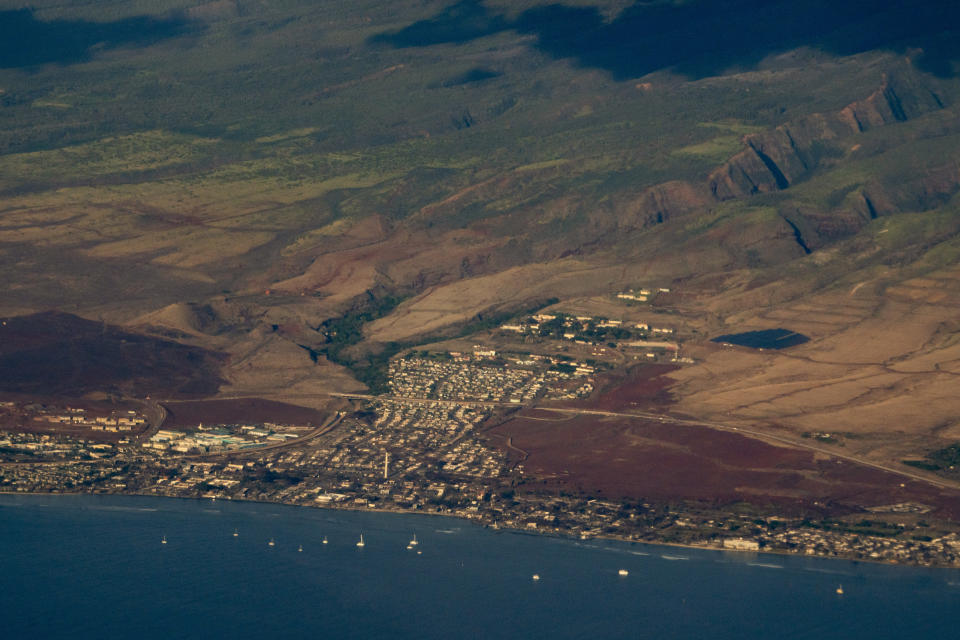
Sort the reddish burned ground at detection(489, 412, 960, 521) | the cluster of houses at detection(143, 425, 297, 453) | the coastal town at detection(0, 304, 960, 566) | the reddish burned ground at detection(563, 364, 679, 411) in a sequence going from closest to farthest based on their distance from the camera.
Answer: the coastal town at detection(0, 304, 960, 566) < the reddish burned ground at detection(489, 412, 960, 521) < the cluster of houses at detection(143, 425, 297, 453) < the reddish burned ground at detection(563, 364, 679, 411)

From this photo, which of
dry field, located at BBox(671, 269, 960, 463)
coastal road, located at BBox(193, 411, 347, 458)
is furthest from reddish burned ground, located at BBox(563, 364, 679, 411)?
coastal road, located at BBox(193, 411, 347, 458)

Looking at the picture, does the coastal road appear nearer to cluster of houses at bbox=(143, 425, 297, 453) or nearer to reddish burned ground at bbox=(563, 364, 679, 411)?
cluster of houses at bbox=(143, 425, 297, 453)

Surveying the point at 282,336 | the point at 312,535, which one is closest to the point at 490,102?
the point at 282,336

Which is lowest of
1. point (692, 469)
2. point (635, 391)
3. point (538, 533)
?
point (635, 391)

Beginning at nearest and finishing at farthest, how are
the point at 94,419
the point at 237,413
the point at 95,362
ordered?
1. the point at 94,419
2. the point at 237,413
3. the point at 95,362

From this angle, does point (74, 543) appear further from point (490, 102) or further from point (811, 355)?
point (490, 102)

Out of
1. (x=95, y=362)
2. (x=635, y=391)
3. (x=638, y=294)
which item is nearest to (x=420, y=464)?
(x=635, y=391)

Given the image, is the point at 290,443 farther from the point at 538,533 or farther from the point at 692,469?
the point at 692,469
